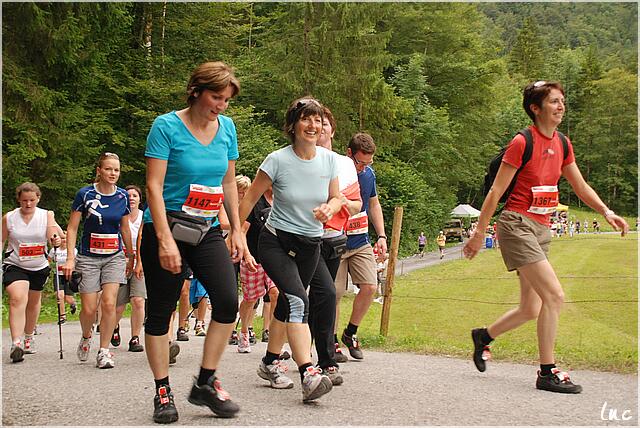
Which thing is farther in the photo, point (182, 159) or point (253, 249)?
point (253, 249)

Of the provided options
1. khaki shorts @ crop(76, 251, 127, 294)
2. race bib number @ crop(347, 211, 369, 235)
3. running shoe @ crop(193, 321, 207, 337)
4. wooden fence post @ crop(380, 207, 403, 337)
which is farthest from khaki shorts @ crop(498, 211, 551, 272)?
running shoe @ crop(193, 321, 207, 337)

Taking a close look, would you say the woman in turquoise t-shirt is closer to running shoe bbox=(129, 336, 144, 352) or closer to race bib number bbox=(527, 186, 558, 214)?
race bib number bbox=(527, 186, 558, 214)

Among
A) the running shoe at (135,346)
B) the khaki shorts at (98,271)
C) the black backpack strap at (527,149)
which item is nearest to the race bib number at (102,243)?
the khaki shorts at (98,271)

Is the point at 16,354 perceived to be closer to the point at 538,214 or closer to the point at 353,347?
the point at 353,347

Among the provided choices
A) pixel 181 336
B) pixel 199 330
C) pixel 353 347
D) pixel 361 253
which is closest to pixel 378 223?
pixel 361 253

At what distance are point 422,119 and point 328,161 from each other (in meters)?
47.7

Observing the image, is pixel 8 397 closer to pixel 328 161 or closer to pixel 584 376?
pixel 328 161

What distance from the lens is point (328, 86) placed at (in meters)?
31.9

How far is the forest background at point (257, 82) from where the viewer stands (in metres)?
19.9

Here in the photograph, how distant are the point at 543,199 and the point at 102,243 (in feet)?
14.2

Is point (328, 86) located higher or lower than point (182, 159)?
higher

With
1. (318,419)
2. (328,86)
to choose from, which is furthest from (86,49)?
(318,419)

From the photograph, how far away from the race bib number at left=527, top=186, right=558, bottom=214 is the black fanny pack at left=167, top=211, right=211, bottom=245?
2.56 m

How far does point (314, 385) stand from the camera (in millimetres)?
5141
